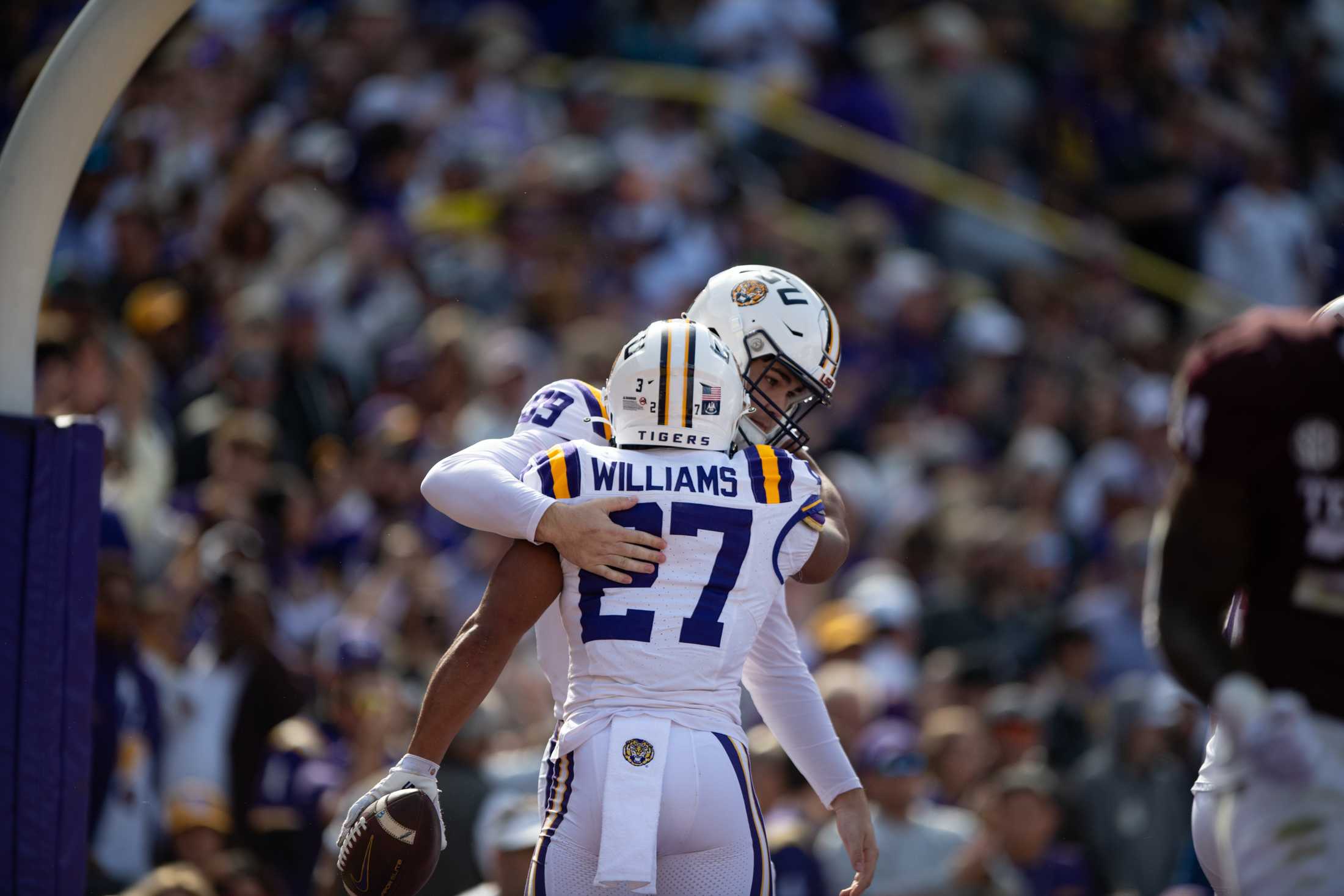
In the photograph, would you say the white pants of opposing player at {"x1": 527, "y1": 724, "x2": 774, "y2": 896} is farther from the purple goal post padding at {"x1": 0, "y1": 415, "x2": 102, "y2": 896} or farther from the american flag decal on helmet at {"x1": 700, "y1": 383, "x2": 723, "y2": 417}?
the purple goal post padding at {"x1": 0, "y1": 415, "x2": 102, "y2": 896}

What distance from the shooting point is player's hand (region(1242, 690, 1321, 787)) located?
9.53ft

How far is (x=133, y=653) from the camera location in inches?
275

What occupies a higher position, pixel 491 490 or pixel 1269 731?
pixel 491 490

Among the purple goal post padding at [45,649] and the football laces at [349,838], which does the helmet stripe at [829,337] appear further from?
the purple goal post padding at [45,649]

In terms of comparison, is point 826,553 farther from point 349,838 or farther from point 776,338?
point 349,838

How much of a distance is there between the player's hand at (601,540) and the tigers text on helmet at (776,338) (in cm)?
73

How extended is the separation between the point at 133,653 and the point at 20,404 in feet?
9.69

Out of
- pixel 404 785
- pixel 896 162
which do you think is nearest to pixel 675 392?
pixel 404 785

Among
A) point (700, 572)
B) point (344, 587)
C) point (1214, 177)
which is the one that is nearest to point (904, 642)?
point (344, 587)

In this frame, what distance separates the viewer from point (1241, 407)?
121 inches

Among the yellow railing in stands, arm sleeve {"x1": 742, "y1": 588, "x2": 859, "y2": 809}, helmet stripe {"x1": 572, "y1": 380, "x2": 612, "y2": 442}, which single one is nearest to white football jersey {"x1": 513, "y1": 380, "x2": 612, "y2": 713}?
helmet stripe {"x1": 572, "y1": 380, "x2": 612, "y2": 442}

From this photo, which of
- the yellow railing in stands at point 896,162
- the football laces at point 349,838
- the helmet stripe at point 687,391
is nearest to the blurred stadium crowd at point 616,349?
the yellow railing in stands at point 896,162

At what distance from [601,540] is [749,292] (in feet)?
3.40

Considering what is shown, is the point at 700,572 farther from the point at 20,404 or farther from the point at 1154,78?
the point at 1154,78
